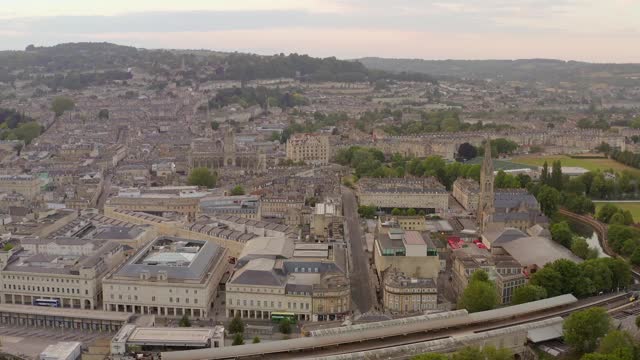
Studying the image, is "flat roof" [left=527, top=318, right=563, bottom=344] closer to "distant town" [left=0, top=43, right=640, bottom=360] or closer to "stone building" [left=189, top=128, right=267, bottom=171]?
"distant town" [left=0, top=43, right=640, bottom=360]

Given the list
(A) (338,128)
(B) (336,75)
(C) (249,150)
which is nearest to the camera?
(C) (249,150)

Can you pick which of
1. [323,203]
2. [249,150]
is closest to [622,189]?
[323,203]

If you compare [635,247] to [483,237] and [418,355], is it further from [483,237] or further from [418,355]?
[418,355]

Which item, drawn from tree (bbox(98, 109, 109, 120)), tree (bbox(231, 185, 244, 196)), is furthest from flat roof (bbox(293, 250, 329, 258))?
tree (bbox(98, 109, 109, 120))

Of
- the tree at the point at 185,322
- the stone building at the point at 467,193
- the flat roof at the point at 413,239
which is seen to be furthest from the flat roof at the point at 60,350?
the stone building at the point at 467,193

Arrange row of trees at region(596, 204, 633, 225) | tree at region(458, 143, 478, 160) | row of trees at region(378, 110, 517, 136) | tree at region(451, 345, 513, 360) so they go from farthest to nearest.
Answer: row of trees at region(378, 110, 517, 136)
tree at region(458, 143, 478, 160)
row of trees at region(596, 204, 633, 225)
tree at region(451, 345, 513, 360)

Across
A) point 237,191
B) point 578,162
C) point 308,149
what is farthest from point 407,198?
point 578,162
